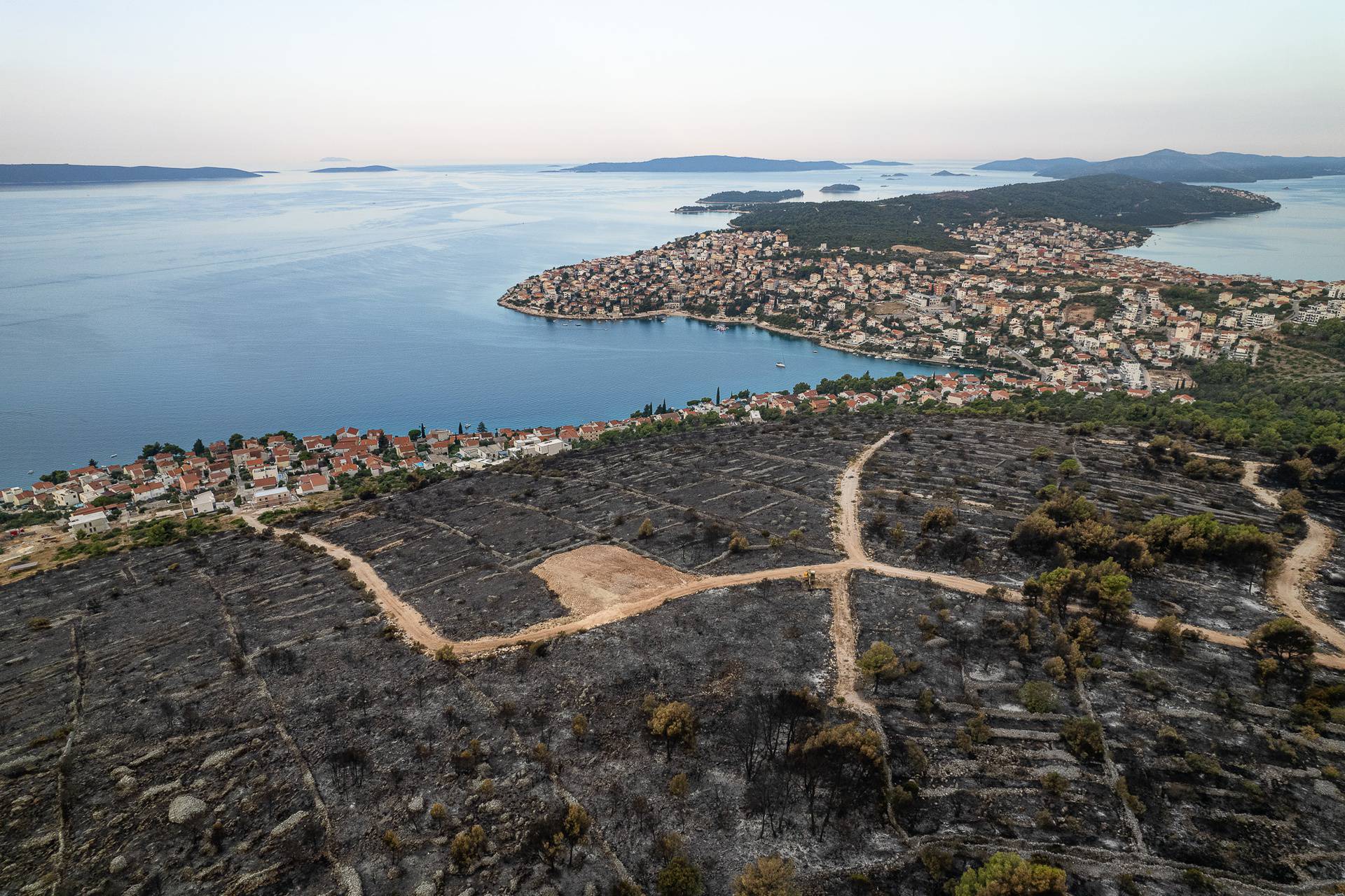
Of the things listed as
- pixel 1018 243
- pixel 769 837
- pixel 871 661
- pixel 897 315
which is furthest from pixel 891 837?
pixel 1018 243

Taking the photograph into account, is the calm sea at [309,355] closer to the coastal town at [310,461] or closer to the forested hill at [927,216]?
the coastal town at [310,461]

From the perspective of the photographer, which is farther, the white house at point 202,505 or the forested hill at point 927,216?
the forested hill at point 927,216

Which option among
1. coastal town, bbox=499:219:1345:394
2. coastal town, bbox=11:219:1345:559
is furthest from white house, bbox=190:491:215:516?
coastal town, bbox=499:219:1345:394

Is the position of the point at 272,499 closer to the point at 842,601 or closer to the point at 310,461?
the point at 310,461

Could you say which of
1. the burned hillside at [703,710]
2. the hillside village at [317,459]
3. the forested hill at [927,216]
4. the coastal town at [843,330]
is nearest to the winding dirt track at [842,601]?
the burned hillside at [703,710]

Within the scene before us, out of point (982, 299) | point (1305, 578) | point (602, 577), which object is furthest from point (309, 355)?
point (1305, 578)

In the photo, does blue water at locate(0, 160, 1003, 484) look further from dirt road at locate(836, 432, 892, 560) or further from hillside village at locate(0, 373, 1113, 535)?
dirt road at locate(836, 432, 892, 560)
